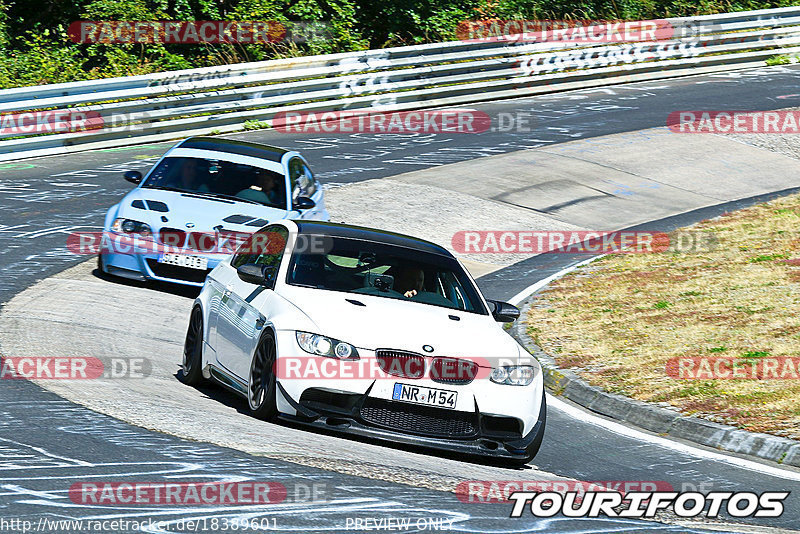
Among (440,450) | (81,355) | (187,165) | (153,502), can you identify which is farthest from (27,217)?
(153,502)

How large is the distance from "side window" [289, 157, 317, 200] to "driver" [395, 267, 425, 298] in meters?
5.33

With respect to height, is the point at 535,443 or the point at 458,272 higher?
the point at 458,272

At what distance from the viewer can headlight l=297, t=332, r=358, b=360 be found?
817 cm

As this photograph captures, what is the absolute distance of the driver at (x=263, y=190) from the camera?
1445cm

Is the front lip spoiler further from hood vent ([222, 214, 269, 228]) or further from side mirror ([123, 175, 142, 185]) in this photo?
side mirror ([123, 175, 142, 185])

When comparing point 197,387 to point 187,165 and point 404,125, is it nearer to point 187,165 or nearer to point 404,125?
point 187,165

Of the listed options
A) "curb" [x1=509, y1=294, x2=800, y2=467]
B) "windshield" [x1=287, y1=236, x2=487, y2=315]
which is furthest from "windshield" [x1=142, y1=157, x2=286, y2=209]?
"windshield" [x1=287, y1=236, x2=487, y2=315]

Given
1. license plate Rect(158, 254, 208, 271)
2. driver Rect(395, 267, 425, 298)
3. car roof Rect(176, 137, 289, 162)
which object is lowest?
license plate Rect(158, 254, 208, 271)

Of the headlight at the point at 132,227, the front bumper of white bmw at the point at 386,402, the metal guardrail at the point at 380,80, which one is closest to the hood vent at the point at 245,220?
the headlight at the point at 132,227

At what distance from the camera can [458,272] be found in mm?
9914

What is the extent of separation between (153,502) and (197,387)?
12.4 ft

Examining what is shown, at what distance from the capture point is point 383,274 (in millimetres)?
9469

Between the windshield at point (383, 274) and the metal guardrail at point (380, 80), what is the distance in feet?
41.8

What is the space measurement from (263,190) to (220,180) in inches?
20.5
